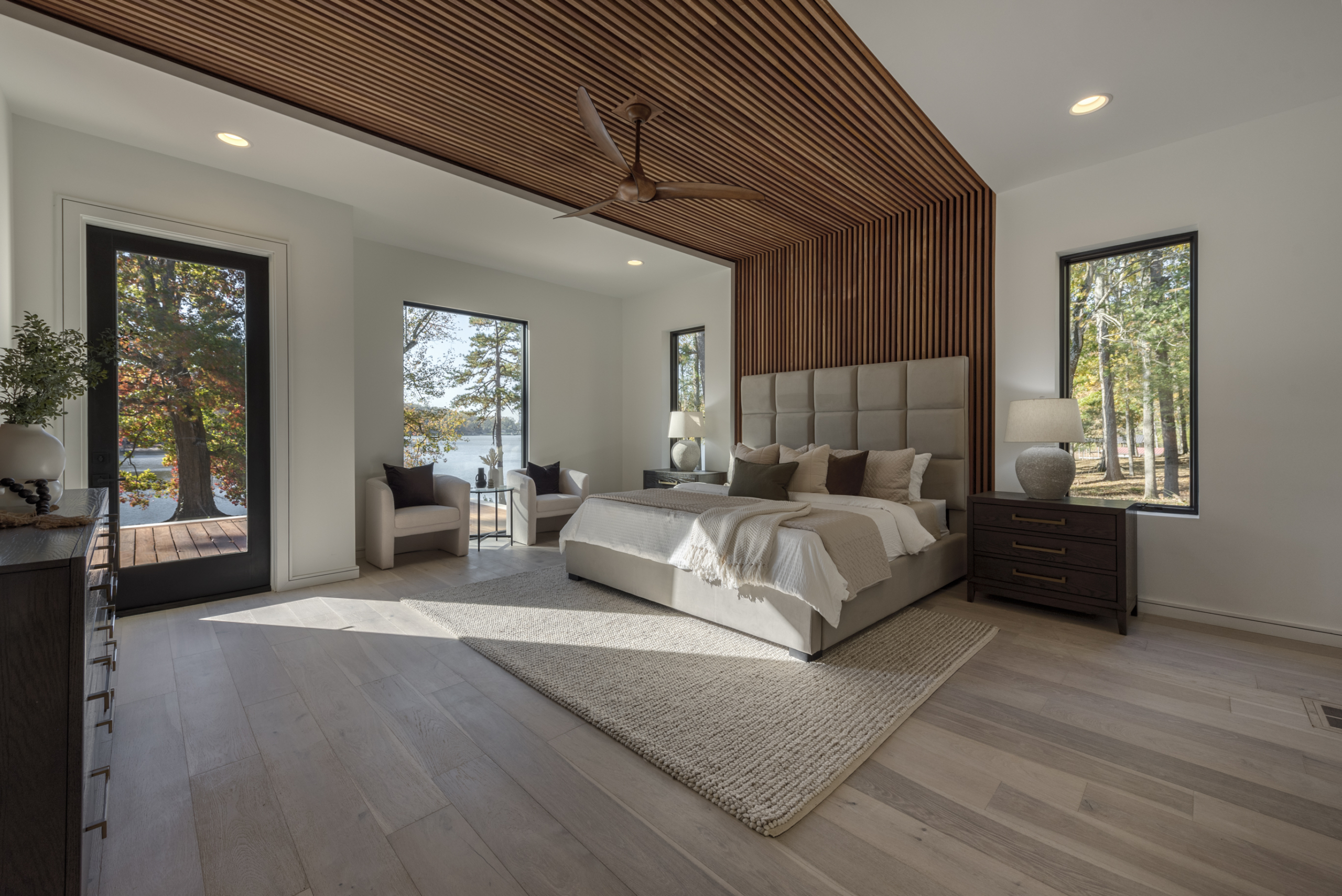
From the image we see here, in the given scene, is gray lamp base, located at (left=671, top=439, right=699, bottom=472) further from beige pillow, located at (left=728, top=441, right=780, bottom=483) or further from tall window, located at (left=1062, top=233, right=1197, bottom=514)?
tall window, located at (left=1062, top=233, right=1197, bottom=514)

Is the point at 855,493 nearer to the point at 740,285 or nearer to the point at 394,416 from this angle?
the point at 740,285

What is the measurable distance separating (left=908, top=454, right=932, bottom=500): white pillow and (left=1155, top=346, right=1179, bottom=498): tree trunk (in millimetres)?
1329

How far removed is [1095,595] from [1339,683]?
909 millimetres

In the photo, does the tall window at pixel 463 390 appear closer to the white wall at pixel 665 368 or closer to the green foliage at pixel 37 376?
the white wall at pixel 665 368

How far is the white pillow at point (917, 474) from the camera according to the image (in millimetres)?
3975

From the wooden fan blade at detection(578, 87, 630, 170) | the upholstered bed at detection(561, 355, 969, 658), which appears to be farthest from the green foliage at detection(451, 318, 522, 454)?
the wooden fan blade at detection(578, 87, 630, 170)

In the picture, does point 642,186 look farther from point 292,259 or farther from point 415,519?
point 415,519

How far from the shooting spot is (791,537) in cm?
278

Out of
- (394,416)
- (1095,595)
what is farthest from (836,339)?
(394,416)

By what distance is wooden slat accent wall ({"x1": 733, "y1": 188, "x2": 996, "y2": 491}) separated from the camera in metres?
4.14

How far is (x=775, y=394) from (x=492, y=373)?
297 cm

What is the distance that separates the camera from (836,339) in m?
4.89

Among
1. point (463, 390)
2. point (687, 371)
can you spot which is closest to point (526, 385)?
point (463, 390)

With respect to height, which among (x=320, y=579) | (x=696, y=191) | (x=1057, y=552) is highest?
(x=696, y=191)
